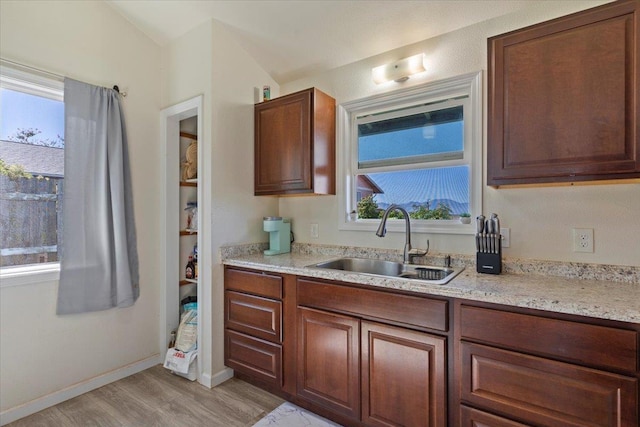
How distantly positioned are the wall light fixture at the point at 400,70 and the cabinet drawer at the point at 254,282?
5.17 ft

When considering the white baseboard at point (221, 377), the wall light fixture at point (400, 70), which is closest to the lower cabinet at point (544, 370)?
the wall light fixture at point (400, 70)

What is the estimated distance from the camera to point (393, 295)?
1.64 meters

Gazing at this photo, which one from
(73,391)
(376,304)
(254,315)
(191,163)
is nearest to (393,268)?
(376,304)

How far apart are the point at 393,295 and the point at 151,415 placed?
172 centimetres

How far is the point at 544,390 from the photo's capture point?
1271mm

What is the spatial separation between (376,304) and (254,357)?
3.54 feet

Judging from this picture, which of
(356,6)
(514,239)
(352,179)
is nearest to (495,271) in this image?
(514,239)

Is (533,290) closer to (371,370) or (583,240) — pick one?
(583,240)

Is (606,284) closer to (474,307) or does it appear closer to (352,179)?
(474,307)

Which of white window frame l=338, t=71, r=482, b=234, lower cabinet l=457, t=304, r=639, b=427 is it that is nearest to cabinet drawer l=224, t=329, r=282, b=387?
white window frame l=338, t=71, r=482, b=234

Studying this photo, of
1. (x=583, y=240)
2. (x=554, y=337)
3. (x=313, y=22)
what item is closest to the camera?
(x=554, y=337)

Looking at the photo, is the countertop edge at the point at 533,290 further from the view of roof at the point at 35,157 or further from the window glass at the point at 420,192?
the view of roof at the point at 35,157

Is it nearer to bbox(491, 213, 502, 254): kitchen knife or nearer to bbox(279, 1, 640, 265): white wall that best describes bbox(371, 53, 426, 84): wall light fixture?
bbox(279, 1, 640, 265): white wall

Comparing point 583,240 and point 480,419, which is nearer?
point 480,419
